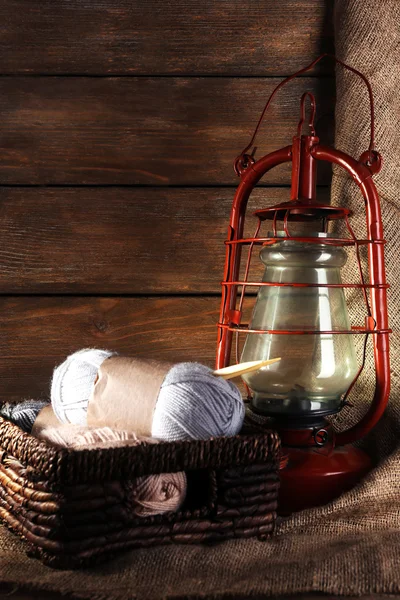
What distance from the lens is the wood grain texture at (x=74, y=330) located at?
3.49 feet

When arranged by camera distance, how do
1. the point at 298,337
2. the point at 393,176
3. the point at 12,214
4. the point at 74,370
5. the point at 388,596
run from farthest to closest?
the point at 12,214
the point at 393,176
the point at 298,337
the point at 74,370
the point at 388,596

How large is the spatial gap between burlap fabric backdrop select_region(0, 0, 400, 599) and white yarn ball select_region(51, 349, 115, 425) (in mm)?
148

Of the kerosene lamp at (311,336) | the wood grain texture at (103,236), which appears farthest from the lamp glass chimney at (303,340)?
the wood grain texture at (103,236)

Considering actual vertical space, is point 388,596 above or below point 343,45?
below

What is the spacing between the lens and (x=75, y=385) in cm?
72

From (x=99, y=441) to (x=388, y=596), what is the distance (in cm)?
32

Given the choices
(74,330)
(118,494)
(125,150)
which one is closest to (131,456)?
(118,494)

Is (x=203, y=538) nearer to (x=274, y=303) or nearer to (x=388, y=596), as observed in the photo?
(x=388, y=596)

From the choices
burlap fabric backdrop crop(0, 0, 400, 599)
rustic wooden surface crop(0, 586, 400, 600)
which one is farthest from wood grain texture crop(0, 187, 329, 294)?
rustic wooden surface crop(0, 586, 400, 600)

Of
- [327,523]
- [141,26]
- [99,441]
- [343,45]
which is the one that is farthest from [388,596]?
[141,26]

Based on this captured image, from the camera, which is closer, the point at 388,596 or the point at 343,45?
the point at 388,596

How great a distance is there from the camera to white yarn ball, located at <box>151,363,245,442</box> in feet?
2.21

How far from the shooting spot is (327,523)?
76 cm

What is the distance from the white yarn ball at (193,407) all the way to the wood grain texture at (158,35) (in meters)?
0.58
